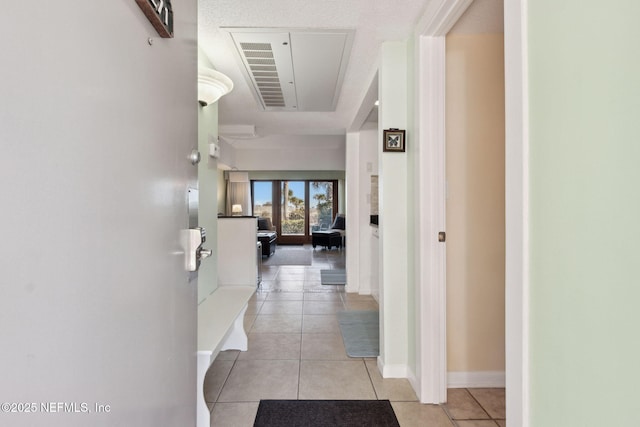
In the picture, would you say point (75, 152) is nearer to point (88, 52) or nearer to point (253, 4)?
point (88, 52)

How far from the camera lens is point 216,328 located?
179 cm

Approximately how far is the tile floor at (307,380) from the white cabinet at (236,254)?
23.1 inches

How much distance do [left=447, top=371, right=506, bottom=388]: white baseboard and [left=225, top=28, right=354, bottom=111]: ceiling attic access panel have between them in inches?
92.2

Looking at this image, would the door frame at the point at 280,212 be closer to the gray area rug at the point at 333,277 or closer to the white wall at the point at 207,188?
the gray area rug at the point at 333,277

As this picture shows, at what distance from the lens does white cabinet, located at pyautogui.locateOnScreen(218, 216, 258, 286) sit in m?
3.82

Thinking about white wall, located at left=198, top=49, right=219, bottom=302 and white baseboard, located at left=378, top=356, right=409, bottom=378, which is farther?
white wall, located at left=198, top=49, right=219, bottom=302

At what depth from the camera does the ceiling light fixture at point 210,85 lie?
205 cm

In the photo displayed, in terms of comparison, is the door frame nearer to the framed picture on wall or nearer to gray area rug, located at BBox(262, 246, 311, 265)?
gray area rug, located at BBox(262, 246, 311, 265)

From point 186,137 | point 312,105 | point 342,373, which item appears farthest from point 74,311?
point 312,105

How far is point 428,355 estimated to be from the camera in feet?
6.05

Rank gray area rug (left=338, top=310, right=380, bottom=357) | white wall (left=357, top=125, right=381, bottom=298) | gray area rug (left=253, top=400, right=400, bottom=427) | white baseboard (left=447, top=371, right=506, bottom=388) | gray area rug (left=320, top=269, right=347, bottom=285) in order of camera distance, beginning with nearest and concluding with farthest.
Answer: gray area rug (left=253, top=400, right=400, bottom=427)
white baseboard (left=447, top=371, right=506, bottom=388)
gray area rug (left=338, top=310, right=380, bottom=357)
white wall (left=357, top=125, right=381, bottom=298)
gray area rug (left=320, top=269, right=347, bottom=285)
